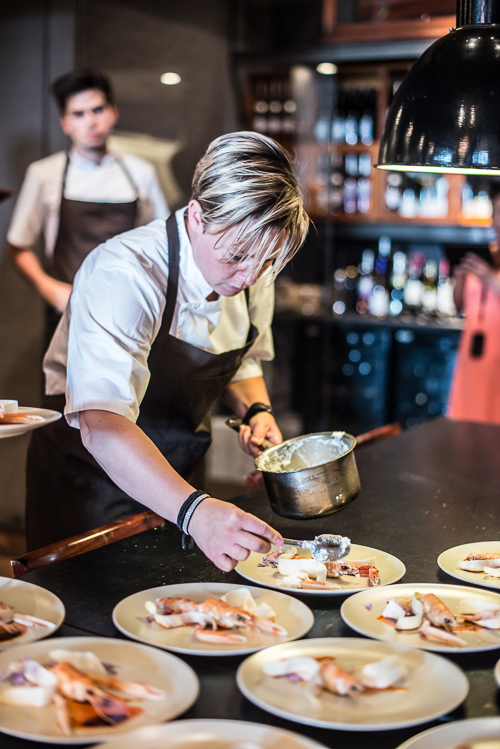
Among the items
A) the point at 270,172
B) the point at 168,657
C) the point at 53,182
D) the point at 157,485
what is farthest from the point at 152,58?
the point at 168,657

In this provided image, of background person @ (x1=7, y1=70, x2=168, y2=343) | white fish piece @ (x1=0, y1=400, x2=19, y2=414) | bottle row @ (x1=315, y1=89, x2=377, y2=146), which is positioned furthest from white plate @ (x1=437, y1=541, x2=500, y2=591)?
bottle row @ (x1=315, y1=89, x2=377, y2=146)

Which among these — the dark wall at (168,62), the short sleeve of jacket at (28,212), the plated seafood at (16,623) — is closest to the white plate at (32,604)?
the plated seafood at (16,623)

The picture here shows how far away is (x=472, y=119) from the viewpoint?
149 centimetres

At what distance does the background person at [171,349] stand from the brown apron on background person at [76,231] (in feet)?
4.68

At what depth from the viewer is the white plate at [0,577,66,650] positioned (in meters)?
1.01

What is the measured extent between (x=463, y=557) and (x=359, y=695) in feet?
1.77

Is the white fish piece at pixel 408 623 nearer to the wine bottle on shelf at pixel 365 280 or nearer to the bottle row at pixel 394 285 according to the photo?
the bottle row at pixel 394 285

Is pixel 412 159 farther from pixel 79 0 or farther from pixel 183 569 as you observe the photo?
pixel 79 0

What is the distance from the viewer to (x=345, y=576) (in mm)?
1267

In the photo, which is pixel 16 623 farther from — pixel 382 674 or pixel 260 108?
pixel 260 108

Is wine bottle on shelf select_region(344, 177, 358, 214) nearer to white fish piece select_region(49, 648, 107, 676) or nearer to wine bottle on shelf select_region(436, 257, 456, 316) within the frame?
wine bottle on shelf select_region(436, 257, 456, 316)

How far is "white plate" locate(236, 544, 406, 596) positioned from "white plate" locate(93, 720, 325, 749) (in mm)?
396

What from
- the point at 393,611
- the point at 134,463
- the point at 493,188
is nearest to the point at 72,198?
the point at 134,463

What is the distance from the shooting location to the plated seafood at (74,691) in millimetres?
830
